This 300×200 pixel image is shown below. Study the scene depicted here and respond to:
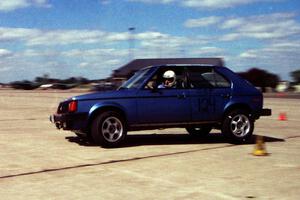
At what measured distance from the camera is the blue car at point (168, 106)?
933 cm

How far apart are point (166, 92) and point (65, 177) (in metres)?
3.91

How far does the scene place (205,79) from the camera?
10.2 m

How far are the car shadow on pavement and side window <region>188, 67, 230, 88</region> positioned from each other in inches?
50.7

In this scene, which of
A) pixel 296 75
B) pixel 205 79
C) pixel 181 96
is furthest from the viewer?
pixel 296 75

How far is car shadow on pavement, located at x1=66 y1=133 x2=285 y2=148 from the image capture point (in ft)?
33.3

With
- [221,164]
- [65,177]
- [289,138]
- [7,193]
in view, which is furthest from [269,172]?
[289,138]

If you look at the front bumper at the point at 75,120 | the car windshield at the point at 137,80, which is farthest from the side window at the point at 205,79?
the front bumper at the point at 75,120

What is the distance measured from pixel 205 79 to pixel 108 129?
2.46m

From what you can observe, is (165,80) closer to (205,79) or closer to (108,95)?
(205,79)

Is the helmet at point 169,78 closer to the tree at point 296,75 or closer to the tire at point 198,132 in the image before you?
the tire at point 198,132

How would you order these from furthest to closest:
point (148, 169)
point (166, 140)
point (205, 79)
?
point (166, 140)
point (205, 79)
point (148, 169)

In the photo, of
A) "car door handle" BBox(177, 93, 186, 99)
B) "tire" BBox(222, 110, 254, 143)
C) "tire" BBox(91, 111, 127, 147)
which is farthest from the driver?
"tire" BBox(222, 110, 254, 143)

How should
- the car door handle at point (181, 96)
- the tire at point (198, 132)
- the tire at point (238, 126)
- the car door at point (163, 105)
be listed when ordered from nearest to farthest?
1. the car door at point (163, 105)
2. the car door handle at point (181, 96)
3. the tire at point (238, 126)
4. the tire at point (198, 132)

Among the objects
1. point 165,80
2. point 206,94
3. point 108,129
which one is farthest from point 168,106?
point 108,129
